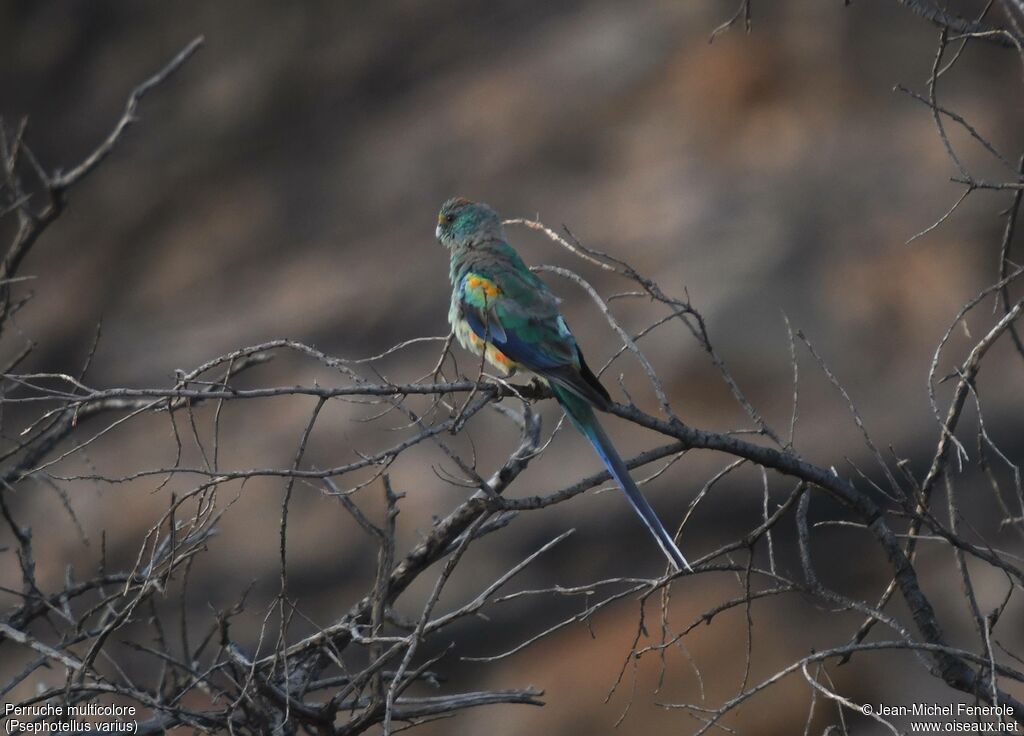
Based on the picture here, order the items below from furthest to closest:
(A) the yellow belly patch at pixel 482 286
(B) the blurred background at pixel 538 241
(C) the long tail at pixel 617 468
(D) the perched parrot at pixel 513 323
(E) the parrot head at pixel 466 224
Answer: (B) the blurred background at pixel 538 241 < (E) the parrot head at pixel 466 224 < (A) the yellow belly patch at pixel 482 286 < (D) the perched parrot at pixel 513 323 < (C) the long tail at pixel 617 468

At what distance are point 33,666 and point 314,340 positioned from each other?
28.7 ft

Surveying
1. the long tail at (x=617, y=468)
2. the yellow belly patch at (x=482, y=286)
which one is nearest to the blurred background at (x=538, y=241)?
the yellow belly patch at (x=482, y=286)

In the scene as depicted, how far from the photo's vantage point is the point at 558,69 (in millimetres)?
12391

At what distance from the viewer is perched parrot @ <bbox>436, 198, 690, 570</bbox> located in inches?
171

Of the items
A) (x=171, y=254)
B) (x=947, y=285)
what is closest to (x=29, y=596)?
(x=947, y=285)

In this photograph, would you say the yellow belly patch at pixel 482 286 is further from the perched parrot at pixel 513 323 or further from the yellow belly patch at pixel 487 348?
the yellow belly patch at pixel 487 348

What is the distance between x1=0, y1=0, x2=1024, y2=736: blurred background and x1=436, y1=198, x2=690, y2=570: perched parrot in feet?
15.2

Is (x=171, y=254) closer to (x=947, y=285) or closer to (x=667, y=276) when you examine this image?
(x=667, y=276)

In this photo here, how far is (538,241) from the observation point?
39.0 ft

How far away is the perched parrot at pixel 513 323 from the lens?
14.3ft

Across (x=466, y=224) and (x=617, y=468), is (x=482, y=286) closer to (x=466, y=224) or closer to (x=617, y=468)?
(x=466, y=224)

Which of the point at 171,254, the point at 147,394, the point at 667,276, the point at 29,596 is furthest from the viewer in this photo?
the point at 171,254

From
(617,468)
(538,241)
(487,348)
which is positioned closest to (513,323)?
(487,348)

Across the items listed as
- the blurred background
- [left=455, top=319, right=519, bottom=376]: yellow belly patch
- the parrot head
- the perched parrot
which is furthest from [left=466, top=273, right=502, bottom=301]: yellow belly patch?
the blurred background
